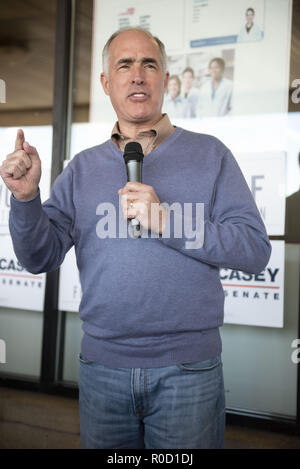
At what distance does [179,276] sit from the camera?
1.12 meters

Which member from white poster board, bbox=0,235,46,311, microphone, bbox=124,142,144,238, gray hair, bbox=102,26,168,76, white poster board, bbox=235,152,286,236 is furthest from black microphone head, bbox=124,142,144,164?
white poster board, bbox=0,235,46,311

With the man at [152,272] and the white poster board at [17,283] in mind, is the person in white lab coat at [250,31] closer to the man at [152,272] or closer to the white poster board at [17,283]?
the man at [152,272]

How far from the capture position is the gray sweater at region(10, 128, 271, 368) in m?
1.08

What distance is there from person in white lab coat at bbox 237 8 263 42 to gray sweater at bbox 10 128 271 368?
1425mm

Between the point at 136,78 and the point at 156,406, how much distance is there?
883mm

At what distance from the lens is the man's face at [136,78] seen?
1238 mm

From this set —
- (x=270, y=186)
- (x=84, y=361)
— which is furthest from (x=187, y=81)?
(x=84, y=361)

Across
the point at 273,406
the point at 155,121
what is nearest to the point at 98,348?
the point at 155,121

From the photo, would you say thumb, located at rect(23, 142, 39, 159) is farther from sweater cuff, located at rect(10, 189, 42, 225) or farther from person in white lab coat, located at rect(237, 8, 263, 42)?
person in white lab coat, located at rect(237, 8, 263, 42)

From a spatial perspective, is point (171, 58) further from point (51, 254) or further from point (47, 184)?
point (51, 254)

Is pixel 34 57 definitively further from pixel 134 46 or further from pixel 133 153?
pixel 133 153

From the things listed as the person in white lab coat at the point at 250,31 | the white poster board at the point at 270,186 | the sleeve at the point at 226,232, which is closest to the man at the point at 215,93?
the person in white lab coat at the point at 250,31

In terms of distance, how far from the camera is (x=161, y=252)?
1130 millimetres

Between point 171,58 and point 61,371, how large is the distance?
203 cm
